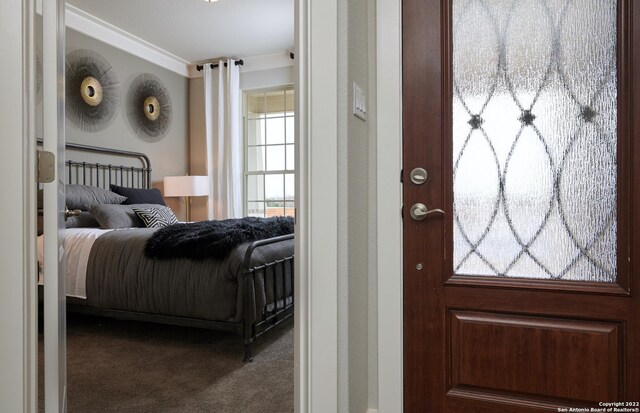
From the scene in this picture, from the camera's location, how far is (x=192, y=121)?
5801 mm

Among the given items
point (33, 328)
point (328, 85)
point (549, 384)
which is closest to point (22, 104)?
point (33, 328)

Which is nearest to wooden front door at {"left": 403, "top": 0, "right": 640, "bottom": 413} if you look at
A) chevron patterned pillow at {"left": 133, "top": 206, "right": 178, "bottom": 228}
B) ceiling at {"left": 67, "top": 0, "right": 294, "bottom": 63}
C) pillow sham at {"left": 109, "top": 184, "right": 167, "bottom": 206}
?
chevron patterned pillow at {"left": 133, "top": 206, "right": 178, "bottom": 228}

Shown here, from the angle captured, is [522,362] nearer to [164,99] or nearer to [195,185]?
[195,185]

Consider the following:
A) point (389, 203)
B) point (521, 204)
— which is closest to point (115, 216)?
point (389, 203)

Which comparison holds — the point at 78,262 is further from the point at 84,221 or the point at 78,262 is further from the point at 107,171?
the point at 107,171

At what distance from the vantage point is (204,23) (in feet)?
14.7

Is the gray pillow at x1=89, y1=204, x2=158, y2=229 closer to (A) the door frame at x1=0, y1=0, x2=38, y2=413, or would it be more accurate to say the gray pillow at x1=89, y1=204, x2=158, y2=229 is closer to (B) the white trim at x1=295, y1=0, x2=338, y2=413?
(A) the door frame at x1=0, y1=0, x2=38, y2=413

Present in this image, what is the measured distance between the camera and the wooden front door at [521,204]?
1460 millimetres

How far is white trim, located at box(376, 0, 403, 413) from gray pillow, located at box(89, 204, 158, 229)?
265cm

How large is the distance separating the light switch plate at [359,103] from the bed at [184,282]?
1228 mm

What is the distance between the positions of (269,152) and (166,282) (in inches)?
127

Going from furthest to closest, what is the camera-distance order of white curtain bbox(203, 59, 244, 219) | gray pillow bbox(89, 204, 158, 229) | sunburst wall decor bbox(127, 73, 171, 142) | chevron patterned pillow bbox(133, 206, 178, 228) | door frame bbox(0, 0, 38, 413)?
white curtain bbox(203, 59, 244, 219)
sunburst wall decor bbox(127, 73, 171, 142)
chevron patterned pillow bbox(133, 206, 178, 228)
gray pillow bbox(89, 204, 158, 229)
door frame bbox(0, 0, 38, 413)

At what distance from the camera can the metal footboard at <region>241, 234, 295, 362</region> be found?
2447 millimetres

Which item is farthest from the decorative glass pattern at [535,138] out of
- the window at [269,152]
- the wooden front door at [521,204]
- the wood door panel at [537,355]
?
the window at [269,152]
